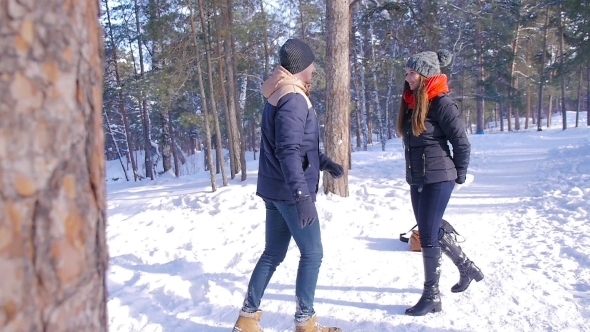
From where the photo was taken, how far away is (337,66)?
6.90m

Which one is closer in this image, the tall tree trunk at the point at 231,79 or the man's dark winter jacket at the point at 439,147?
the man's dark winter jacket at the point at 439,147

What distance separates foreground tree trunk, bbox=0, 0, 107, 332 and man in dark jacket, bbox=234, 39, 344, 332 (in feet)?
5.12

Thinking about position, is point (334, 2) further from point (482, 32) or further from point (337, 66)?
point (482, 32)

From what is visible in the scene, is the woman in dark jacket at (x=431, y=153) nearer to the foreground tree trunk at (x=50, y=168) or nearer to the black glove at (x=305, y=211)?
the black glove at (x=305, y=211)

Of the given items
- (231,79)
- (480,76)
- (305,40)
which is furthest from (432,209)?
(480,76)

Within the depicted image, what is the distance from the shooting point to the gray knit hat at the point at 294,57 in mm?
2676

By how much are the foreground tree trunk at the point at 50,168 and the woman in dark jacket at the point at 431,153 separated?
2550mm

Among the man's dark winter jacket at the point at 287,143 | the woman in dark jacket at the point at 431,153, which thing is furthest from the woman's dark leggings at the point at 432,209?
the man's dark winter jacket at the point at 287,143

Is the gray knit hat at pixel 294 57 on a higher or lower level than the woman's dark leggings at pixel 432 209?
higher

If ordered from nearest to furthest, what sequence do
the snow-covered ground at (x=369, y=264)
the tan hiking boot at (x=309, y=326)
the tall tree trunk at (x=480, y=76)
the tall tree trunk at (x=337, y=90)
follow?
the tan hiking boot at (x=309, y=326), the snow-covered ground at (x=369, y=264), the tall tree trunk at (x=337, y=90), the tall tree trunk at (x=480, y=76)

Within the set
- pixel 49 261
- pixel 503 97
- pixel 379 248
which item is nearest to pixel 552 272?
pixel 379 248

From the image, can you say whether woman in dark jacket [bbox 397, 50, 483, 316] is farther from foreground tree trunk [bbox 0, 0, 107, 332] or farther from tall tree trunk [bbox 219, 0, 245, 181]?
tall tree trunk [bbox 219, 0, 245, 181]

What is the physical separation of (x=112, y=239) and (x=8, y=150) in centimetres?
610

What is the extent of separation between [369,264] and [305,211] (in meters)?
2.07
